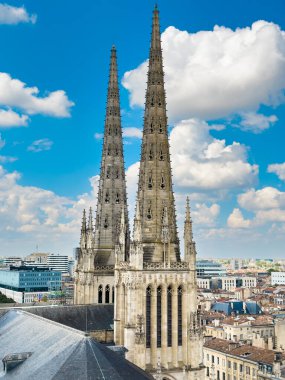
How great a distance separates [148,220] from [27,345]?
17302 millimetres

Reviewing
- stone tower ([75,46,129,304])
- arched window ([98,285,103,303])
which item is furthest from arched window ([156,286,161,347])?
arched window ([98,285,103,303])

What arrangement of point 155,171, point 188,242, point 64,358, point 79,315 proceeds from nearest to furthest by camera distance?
point 64,358 < point 188,242 < point 155,171 < point 79,315

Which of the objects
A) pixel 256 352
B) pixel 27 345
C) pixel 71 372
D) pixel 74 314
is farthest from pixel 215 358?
pixel 71 372

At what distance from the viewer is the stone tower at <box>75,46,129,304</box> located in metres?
66.2

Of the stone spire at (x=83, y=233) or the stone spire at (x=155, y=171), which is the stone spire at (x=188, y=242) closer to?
the stone spire at (x=155, y=171)

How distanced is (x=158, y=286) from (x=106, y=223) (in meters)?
18.4

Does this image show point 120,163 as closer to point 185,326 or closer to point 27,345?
point 185,326

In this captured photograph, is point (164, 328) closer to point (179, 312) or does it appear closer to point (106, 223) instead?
point (179, 312)

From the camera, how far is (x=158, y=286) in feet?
171

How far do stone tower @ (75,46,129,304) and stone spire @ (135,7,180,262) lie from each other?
7479mm

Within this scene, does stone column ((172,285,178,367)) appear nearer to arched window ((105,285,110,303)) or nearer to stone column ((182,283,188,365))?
stone column ((182,283,188,365))

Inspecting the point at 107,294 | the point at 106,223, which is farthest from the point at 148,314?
the point at 106,223

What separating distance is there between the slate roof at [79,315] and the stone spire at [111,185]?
8810mm

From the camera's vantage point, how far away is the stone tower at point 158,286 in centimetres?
5078
